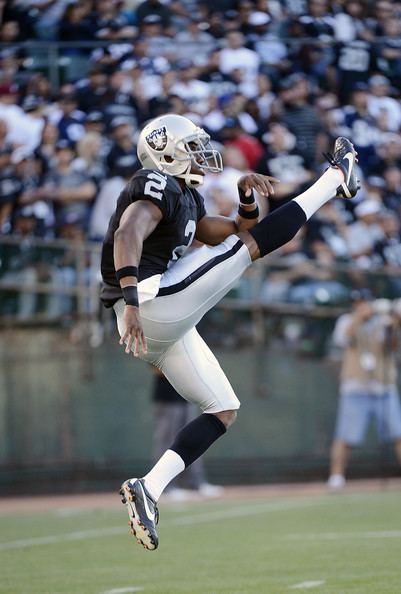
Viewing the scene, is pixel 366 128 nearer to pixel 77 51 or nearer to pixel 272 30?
pixel 272 30

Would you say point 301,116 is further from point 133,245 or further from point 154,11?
point 133,245

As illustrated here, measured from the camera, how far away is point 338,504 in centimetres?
1086

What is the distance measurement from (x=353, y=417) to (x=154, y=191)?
755 cm

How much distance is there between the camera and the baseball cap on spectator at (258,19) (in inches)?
591

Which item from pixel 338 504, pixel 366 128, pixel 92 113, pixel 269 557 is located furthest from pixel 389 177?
pixel 269 557

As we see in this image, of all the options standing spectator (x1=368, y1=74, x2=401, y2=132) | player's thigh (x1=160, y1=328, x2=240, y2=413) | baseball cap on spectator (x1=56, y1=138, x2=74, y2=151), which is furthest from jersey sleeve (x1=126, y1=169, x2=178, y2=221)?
standing spectator (x1=368, y1=74, x2=401, y2=132)

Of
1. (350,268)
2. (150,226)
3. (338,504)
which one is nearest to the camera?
(150,226)

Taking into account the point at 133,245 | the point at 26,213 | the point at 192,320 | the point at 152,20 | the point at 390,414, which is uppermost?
the point at 133,245

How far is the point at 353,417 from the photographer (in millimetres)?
12703

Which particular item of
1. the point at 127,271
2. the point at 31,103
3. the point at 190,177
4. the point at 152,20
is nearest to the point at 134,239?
the point at 127,271

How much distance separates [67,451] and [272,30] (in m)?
5.94

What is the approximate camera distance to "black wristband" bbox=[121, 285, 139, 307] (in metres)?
5.35

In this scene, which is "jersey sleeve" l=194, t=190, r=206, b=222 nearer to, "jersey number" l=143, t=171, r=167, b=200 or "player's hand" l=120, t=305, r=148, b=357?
"jersey number" l=143, t=171, r=167, b=200

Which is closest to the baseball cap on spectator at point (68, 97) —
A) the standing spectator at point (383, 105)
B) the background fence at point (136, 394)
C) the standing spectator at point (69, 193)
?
the standing spectator at point (69, 193)
